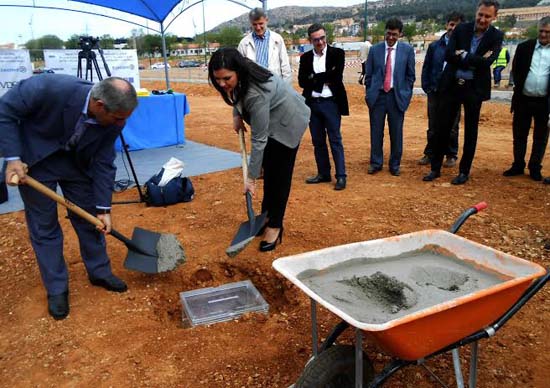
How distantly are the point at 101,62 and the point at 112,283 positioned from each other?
5635 millimetres

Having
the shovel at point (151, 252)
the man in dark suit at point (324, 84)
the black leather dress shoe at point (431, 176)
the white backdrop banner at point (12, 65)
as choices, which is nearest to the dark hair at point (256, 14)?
the man in dark suit at point (324, 84)

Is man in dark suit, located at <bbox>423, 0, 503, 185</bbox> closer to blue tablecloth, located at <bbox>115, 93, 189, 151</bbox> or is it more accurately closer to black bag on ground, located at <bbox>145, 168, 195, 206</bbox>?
black bag on ground, located at <bbox>145, 168, 195, 206</bbox>

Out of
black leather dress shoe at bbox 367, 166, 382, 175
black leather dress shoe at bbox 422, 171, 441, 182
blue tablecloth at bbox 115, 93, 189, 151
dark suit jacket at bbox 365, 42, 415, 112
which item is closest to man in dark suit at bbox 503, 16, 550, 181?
black leather dress shoe at bbox 422, 171, 441, 182

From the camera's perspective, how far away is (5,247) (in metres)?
3.74

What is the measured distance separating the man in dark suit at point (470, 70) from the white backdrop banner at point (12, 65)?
6194 millimetres

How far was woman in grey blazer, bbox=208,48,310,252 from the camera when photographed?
2.68 metres

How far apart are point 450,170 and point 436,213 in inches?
64.6

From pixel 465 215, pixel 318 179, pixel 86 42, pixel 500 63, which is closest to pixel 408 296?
pixel 465 215

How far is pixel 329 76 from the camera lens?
469 cm

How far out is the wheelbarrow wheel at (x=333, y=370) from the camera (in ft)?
5.89

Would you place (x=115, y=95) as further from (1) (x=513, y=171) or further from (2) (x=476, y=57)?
(1) (x=513, y=171)

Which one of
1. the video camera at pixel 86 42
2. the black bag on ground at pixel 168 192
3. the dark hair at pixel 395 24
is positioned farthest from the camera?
the video camera at pixel 86 42

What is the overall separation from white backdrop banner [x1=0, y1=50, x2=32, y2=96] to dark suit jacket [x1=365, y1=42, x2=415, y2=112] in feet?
17.6

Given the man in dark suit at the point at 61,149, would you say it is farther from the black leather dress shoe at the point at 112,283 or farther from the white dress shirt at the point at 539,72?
the white dress shirt at the point at 539,72
